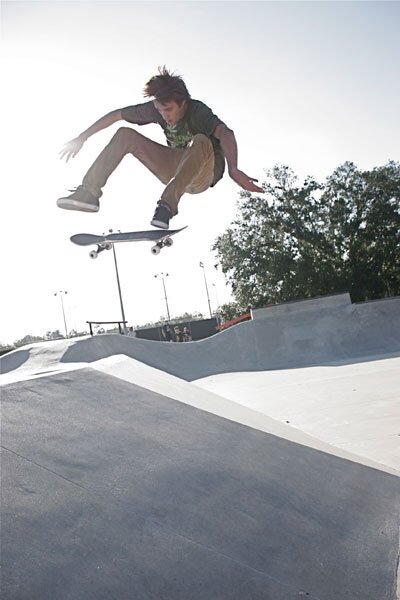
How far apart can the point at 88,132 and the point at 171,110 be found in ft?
2.55

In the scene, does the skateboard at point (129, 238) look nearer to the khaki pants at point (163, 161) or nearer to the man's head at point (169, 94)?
the khaki pants at point (163, 161)

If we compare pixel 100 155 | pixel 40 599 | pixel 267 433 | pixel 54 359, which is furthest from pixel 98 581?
pixel 54 359

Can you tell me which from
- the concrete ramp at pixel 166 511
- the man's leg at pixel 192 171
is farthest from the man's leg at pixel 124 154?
the concrete ramp at pixel 166 511

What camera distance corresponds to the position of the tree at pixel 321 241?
33.4 meters

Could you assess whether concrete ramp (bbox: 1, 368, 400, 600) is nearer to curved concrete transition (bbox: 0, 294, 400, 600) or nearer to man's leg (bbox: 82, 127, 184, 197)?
curved concrete transition (bbox: 0, 294, 400, 600)

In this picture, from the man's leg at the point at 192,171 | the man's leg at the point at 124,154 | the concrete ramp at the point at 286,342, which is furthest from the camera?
the concrete ramp at the point at 286,342

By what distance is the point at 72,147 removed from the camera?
13.3 feet

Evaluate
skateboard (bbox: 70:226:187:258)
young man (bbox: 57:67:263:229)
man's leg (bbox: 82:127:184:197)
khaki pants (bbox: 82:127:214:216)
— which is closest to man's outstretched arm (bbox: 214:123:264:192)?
young man (bbox: 57:67:263:229)

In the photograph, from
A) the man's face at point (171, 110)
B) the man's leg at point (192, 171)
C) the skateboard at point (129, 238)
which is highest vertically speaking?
the man's face at point (171, 110)

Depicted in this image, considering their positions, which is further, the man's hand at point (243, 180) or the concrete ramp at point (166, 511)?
the man's hand at point (243, 180)

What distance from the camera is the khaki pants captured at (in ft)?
12.5

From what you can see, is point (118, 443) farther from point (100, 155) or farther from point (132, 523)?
point (100, 155)

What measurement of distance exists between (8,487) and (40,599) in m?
0.51

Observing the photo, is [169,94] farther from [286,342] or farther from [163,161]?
[286,342]
